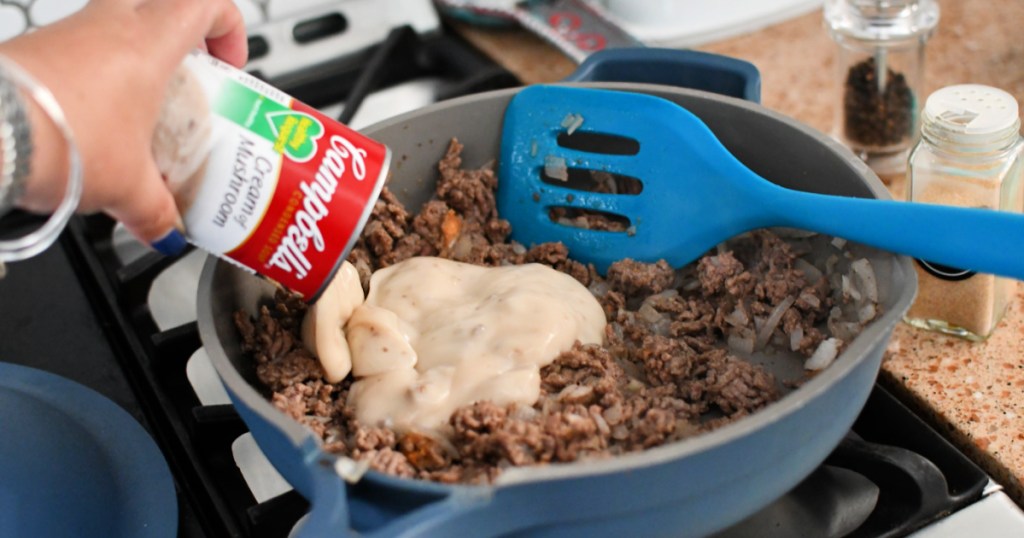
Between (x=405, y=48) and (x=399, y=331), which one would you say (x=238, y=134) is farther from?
(x=405, y=48)

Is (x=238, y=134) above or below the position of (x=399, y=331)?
above

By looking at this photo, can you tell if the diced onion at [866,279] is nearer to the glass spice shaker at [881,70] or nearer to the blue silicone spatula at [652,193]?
the blue silicone spatula at [652,193]

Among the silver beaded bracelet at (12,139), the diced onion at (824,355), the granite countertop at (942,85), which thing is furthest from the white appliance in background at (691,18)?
the silver beaded bracelet at (12,139)

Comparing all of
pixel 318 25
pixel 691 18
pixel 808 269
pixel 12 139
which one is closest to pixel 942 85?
pixel 691 18

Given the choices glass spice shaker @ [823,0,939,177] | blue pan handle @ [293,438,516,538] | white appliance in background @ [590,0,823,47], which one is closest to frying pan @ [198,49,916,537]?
blue pan handle @ [293,438,516,538]

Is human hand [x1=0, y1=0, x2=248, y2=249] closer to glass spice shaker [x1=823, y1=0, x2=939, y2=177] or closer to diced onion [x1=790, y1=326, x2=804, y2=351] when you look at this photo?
diced onion [x1=790, y1=326, x2=804, y2=351]

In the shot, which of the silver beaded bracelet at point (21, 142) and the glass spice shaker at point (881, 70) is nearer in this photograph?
the silver beaded bracelet at point (21, 142)

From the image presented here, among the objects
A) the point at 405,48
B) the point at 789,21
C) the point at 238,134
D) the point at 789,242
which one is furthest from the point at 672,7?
the point at 238,134
